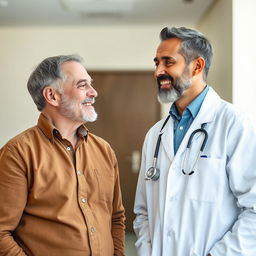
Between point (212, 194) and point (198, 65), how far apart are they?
0.56 metres

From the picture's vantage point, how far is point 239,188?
132cm

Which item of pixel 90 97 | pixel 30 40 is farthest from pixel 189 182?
pixel 30 40

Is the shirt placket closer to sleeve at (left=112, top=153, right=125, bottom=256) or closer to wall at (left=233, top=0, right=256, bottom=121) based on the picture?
sleeve at (left=112, top=153, right=125, bottom=256)

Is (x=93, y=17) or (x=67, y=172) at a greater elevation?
(x=93, y=17)

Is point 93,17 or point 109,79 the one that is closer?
point 93,17

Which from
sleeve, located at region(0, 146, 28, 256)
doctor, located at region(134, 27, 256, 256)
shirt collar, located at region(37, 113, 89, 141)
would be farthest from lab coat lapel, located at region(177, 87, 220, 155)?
sleeve, located at region(0, 146, 28, 256)

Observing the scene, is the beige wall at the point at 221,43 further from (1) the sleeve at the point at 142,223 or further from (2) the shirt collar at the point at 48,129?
(2) the shirt collar at the point at 48,129

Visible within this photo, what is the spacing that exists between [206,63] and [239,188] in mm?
568

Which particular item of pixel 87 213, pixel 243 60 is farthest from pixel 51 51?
pixel 87 213

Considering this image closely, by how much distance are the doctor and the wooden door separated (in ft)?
10.5

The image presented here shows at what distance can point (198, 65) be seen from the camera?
1552 millimetres

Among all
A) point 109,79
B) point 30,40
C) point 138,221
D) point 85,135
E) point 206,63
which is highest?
point 30,40

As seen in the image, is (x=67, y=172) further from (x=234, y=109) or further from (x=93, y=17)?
(x=93, y=17)

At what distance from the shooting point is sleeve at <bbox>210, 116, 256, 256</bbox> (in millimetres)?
1302
